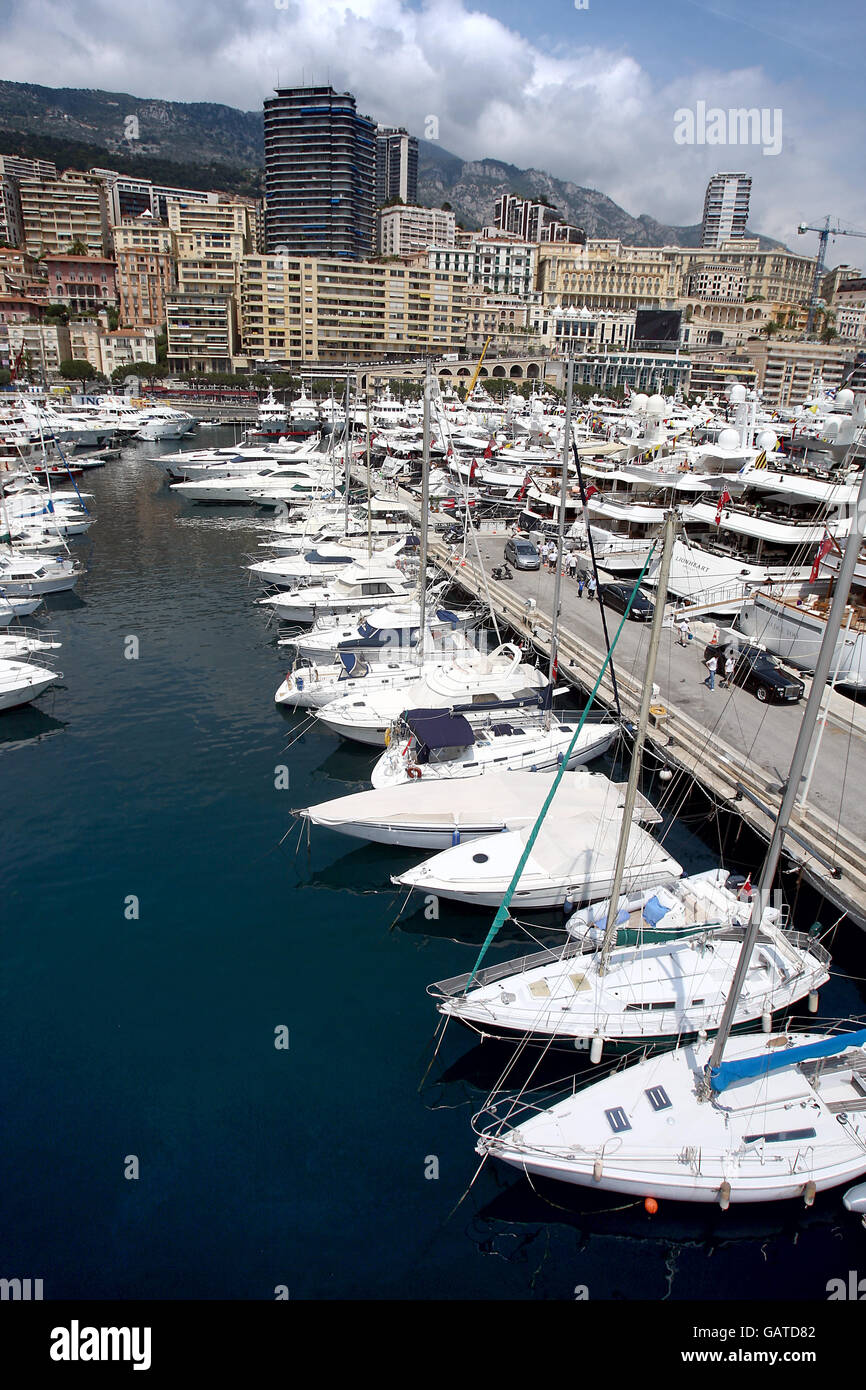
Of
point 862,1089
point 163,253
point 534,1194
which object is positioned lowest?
point 534,1194

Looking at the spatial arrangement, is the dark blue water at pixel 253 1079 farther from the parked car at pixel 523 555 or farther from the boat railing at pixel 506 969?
the parked car at pixel 523 555

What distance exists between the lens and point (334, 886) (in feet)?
74.7

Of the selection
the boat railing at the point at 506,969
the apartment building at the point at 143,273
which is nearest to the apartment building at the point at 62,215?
the apartment building at the point at 143,273

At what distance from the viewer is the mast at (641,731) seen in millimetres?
14867

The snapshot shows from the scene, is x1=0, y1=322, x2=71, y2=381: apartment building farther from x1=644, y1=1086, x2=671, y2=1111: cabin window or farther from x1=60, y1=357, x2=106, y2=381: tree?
x1=644, y1=1086, x2=671, y2=1111: cabin window

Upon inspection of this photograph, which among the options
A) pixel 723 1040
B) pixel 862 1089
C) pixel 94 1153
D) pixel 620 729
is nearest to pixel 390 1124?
pixel 94 1153

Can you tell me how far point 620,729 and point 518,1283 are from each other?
1816cm

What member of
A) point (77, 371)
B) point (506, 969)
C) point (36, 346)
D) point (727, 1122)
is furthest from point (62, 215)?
point (727, 1122)

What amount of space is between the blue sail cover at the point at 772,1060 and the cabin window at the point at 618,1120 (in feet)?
5.73

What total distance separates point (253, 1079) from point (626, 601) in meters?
28.2

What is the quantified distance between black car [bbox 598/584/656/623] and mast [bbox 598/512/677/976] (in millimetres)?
20195
